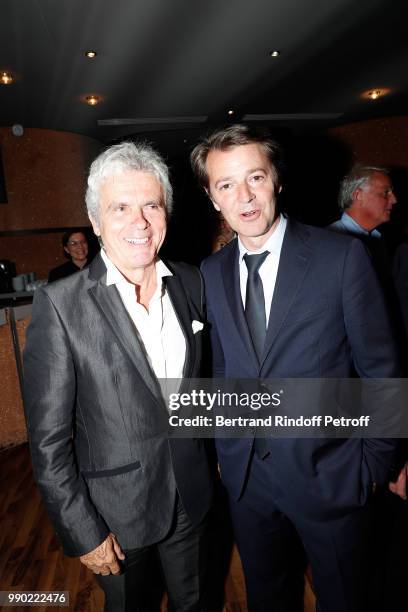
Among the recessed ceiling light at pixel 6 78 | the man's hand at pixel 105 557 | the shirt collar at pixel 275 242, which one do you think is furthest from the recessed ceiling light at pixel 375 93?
the man's hand at pixel 105 557

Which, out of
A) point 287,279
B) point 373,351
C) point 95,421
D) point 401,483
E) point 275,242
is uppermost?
point 275,242

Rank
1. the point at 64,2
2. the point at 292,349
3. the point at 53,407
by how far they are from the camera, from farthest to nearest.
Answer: the point at 64,2 → the point at 292,349 → the point at 53,407

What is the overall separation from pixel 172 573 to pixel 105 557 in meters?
0.33

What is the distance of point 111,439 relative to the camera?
1.21 m

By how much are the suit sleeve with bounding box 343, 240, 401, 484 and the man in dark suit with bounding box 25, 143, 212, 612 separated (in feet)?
1.68

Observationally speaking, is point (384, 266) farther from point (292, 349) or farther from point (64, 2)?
point (64, 2)

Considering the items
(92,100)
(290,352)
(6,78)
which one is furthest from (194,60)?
(290,352)

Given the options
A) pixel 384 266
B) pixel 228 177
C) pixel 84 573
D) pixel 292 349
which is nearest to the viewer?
pixel 292 349

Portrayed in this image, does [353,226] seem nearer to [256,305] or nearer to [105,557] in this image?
[256,305]

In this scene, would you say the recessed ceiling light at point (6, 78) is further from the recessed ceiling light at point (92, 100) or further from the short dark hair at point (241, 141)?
the short dark hair at point (241, 141)

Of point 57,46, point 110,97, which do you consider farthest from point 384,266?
point 110,97

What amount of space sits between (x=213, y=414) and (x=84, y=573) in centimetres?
146

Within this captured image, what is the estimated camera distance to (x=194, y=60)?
11.6 ft

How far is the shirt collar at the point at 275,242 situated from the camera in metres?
1.40
